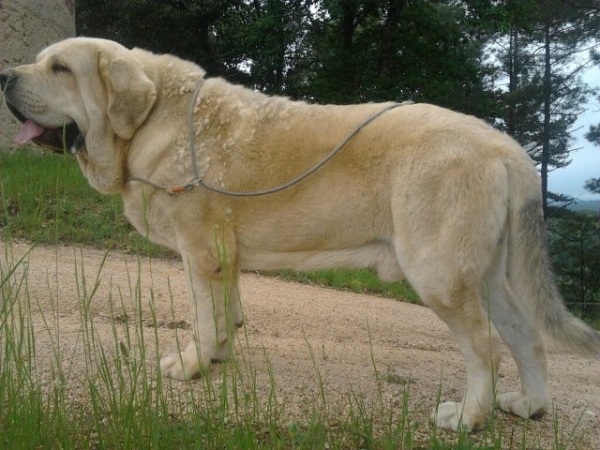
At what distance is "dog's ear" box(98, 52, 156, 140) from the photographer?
149 inches

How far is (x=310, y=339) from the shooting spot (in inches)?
203

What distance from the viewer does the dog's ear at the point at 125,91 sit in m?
3.79

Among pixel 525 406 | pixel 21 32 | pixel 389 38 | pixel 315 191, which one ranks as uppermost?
pixel 389 38

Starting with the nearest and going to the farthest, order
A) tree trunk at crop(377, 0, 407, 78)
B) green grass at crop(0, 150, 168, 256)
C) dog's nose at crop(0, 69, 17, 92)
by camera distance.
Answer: dog's nose at crop(0, 69, 17, 92)
green grass at crop(0, 150, 168, 256)
tree trunk at crop(377, 0, 407, 78)

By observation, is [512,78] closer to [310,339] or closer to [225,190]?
[310,339]

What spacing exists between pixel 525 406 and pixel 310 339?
1.97m

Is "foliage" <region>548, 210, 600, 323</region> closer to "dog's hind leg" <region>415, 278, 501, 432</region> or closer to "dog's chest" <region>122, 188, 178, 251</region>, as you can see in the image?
"dog's hind leg" <region>415, 278, 501, 432</region>

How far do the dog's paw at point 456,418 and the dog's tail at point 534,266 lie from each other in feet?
1.90

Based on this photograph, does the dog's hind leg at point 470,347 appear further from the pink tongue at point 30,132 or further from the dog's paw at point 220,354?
the pink tongue at point 30,132

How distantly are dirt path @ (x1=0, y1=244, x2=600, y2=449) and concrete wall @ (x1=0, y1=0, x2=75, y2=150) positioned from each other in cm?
433

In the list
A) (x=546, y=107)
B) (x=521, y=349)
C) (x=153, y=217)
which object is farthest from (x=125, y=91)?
(x=546, y=107)

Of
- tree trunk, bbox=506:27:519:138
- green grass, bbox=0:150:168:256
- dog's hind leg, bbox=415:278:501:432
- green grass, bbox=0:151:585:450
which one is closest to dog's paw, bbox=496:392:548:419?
green grass, bbox=0:151:585:450

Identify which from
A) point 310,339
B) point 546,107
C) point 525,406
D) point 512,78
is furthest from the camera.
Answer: point 512,78

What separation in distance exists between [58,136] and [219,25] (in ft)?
68.7
